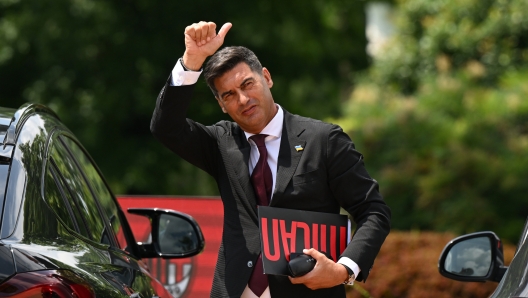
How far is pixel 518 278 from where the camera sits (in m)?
2.98

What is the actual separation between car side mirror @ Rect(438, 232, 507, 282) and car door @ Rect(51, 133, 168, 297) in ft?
3.93

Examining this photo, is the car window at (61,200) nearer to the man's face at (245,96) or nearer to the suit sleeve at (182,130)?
the suit sleeve at (182,130)

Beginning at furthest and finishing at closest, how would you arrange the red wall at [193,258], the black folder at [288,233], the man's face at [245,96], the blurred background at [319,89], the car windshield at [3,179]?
1. the blurred background at [319,89]
2. the red wall at [193,258]
3. the man's face at [245,96]
4. the black folder at [288,233]
5. the car windshield at [3,179]

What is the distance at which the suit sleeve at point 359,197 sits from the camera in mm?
A: 3793

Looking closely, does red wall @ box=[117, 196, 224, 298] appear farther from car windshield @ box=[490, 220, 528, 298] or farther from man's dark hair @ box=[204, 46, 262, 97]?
car windshield @ box=[490, 220, 528, 298]

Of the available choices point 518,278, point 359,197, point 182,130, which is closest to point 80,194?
point 182,130

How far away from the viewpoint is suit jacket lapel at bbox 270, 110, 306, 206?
3.81 metres

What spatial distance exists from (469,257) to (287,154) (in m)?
0.91

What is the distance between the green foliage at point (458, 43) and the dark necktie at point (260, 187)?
11895 mm

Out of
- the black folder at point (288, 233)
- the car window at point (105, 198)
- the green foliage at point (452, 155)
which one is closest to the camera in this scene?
the black folder at point (288, 233)

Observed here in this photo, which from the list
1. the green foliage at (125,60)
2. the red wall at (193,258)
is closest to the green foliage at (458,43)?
the green foliage at (125,60)

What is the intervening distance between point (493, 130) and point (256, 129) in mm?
8980

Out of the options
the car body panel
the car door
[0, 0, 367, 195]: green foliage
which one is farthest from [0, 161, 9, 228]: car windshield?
[0, 0, 367, 195]: green foliage

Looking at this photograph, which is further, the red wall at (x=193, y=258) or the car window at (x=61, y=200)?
the red wall at (x=193, y=258)
